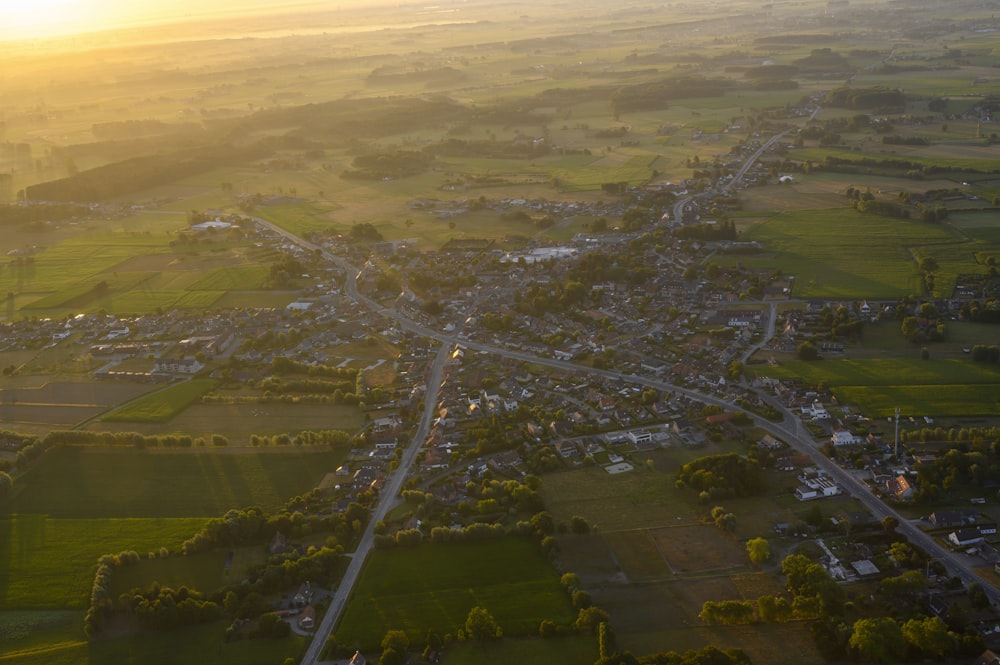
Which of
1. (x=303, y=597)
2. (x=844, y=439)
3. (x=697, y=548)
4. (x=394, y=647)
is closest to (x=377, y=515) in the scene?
(x=303, y=597)

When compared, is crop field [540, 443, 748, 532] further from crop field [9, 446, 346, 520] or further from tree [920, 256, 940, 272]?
tree [920, 256, 940, 272]

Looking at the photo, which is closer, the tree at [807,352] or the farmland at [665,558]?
the farmland at [665,558]

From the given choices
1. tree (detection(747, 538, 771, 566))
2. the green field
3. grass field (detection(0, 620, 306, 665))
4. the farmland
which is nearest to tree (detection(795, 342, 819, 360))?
the green field

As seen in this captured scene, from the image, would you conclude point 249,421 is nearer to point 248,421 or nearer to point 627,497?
point 248,421

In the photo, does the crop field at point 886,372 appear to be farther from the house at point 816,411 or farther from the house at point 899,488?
the house at point 899,488

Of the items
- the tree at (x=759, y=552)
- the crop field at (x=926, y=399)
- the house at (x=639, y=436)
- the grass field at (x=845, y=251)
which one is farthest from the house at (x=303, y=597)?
the grass field at (x=845, y=251)

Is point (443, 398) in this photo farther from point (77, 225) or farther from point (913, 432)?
point (77, 225)

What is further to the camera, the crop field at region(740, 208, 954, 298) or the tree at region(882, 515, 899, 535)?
the crop field at region(740, 208, 954, 298)
